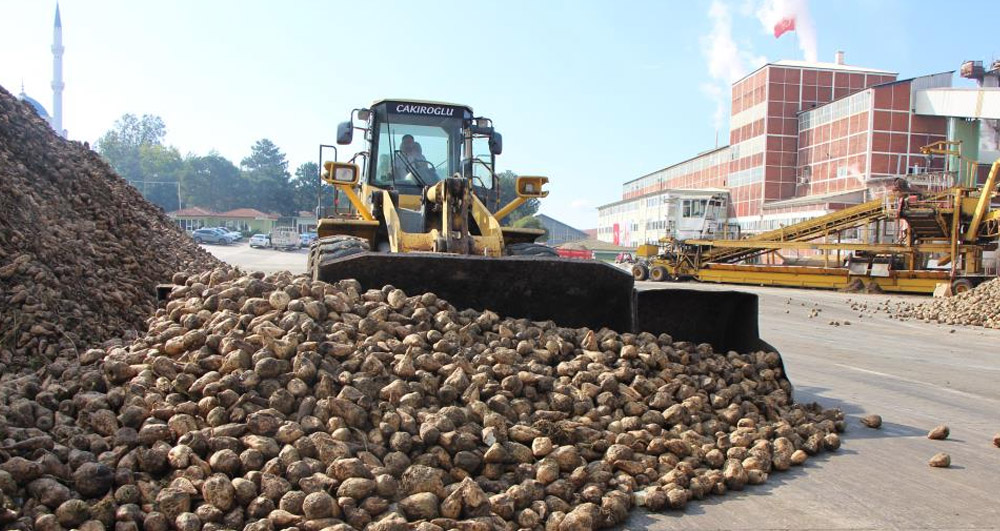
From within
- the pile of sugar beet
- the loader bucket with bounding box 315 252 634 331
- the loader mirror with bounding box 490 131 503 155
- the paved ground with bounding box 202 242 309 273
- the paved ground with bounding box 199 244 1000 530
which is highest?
the loader mirror with bounding box 490 131 503 155

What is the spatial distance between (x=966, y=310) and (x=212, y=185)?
313 ft

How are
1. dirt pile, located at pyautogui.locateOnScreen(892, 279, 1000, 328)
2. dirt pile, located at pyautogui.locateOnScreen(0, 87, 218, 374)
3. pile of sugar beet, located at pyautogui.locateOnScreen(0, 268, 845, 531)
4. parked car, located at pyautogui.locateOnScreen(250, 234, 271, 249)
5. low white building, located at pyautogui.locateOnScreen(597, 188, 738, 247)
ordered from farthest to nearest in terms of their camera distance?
low white building, located at pyautogui.locateOnScreen(597, 188, 738, 247)
parked car, located at pyautogui.locateOnScreen(250, 234, 271, 249)
dirt pile, located at pyautogui.locateOnScreen(892, 279, 1000, 328)
dirt pile, located at pyautogui.locateOnScreen(0, 87, 218, 374)
pile of sugar beet, located at pyautogui.locateOnScreen(0, 268, 845, 531)

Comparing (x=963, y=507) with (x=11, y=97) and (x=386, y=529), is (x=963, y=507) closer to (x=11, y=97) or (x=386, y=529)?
(x=386, y=529)

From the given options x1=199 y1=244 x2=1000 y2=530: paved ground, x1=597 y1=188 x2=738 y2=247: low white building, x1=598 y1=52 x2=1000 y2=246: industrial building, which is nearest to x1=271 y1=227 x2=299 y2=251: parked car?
x1=597 y1=188 x2=738 y2=247: low white building

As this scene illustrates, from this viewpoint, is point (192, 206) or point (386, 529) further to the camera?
point (192, 206)

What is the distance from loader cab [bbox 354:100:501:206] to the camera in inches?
352

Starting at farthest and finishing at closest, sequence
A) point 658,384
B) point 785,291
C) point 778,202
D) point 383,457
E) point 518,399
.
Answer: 1. point 778,202
2. point 785,291
3. point 658,384
4. point 518,399
5. point 383,457

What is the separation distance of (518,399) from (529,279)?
1.55 m

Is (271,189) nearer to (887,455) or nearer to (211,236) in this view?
(211,236)

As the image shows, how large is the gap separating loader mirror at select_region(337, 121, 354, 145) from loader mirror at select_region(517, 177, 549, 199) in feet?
6.25

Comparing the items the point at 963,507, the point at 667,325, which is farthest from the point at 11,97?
the point at 963,507

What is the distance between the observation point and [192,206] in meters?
98.2

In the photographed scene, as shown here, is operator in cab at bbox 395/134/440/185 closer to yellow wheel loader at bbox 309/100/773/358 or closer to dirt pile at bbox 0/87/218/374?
yellow wheel loader at bbox 309/100/773/358

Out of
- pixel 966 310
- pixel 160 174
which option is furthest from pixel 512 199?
pixel 160 174
